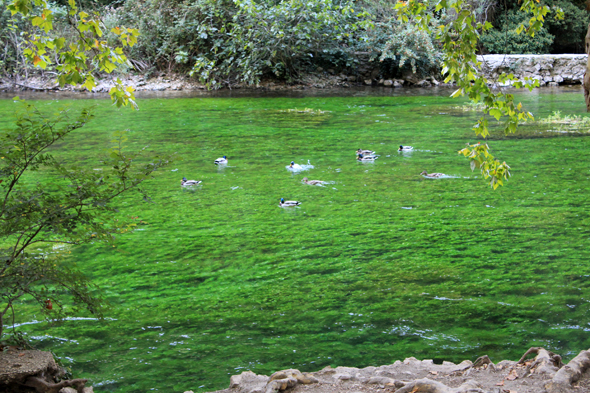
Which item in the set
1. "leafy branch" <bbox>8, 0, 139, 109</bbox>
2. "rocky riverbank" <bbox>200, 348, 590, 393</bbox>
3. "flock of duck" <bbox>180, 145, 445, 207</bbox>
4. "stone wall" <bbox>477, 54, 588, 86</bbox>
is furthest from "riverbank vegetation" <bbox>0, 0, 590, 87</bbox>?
"rocky riverbank" <bbox>200, 348, 590, 393</bbox>

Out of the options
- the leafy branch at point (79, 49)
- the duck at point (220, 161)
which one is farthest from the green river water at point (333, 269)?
the leafy branch at point (79, 49)

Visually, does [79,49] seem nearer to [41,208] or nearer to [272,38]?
[41,208]

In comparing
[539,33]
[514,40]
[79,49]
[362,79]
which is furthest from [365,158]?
[539,33]

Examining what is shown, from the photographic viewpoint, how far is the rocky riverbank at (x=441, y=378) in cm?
349

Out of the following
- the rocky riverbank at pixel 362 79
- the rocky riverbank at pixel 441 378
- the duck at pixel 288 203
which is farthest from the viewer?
the rocky riverbank at pixel 362 79

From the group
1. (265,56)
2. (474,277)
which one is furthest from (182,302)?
(265,56)

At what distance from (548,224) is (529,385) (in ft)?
16.3

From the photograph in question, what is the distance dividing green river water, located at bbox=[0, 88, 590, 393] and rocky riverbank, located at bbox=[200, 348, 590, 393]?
1.56 ft

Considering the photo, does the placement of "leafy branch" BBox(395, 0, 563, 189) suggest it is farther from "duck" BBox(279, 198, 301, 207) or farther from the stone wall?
the stone wall

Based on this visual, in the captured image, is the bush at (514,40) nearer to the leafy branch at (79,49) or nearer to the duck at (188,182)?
the duck at (188,182)

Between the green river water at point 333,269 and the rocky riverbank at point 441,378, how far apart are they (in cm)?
47

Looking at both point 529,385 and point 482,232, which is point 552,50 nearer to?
point 482,232

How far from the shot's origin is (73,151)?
1392cm

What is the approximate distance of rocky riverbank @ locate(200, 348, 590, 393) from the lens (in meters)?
3.49
